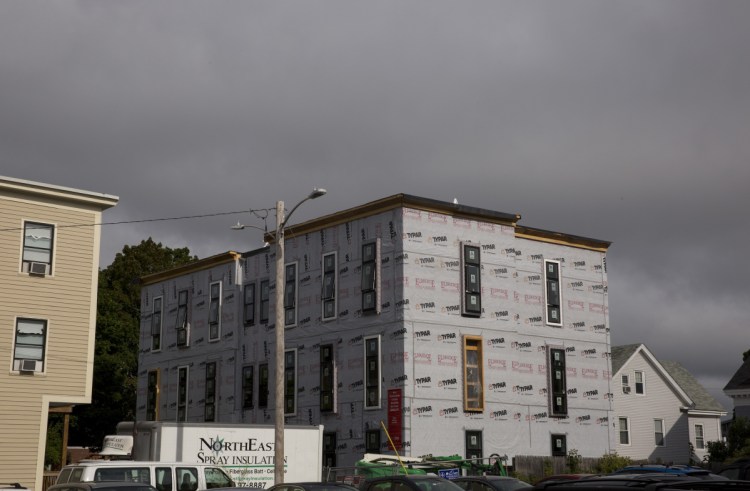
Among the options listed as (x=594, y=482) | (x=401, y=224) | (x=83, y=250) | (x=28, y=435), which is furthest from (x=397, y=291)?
(x=594, y=482)

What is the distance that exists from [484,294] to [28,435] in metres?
19.6

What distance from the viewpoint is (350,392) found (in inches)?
1665

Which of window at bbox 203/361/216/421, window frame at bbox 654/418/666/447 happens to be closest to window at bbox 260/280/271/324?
window at bbox 203/361/216/421

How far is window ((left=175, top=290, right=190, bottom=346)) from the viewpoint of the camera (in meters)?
53.8

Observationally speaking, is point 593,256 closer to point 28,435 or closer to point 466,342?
point 466,342

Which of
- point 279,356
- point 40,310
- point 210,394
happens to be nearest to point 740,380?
point 210,394

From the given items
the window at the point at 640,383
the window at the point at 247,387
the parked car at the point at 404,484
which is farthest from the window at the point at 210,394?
the parked car at the point at 404,484

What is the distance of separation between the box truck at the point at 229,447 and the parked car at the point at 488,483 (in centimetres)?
833

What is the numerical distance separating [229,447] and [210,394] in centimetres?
2080

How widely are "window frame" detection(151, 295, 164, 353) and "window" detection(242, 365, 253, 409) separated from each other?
840cm

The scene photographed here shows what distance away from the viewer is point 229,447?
102 ft

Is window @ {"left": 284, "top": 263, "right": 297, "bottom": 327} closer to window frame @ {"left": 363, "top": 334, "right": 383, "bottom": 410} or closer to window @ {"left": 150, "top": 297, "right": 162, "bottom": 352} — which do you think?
window frame @ {"left": 363, "top": 334, "right": 383, "bottom": 410}

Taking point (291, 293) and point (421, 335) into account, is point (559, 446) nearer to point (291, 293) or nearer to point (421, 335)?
point (421, 335)

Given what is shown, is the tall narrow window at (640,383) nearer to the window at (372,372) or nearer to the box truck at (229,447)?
the window at (372,372)
